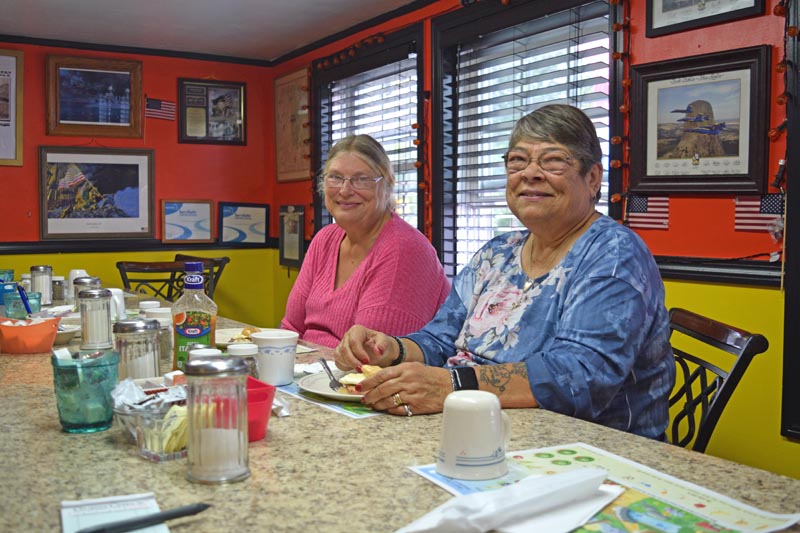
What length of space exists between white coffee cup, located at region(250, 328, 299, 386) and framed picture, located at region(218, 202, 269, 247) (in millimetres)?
4241

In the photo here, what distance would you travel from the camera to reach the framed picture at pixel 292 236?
5.49 meters

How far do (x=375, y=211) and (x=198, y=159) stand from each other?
3.33 meters

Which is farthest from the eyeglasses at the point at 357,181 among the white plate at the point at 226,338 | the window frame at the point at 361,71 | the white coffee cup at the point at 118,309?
the window frame at the point at 361,71

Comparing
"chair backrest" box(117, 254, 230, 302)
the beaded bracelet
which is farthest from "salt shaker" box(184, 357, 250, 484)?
"chair backrest" box(117, 254, 230, 302)

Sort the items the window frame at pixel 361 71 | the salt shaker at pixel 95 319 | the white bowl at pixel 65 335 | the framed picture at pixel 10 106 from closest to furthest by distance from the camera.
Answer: the salt shaker at pixel 95 319 → the white bowl at pixel 65 335 → the window frame at pixel 361 71 → the framed picture at pixel 10 106

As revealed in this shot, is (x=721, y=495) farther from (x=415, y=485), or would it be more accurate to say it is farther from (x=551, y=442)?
(x=415, y=485)

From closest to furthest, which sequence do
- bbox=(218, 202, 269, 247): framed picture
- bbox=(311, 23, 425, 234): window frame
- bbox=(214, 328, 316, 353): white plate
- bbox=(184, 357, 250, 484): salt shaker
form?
bbox=(184, 357, 250, 484): salt shaker → bbox=(214, 328, 316, 353): white plate → bbox=(311, 23, 425, 234): window frame → bbox=(218, 202, 269, 247): framed picture

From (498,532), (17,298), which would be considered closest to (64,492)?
(498,532)

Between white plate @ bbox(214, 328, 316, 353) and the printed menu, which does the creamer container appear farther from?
the printed menu

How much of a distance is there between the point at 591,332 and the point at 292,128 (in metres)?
4.40

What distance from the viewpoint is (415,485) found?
99cm

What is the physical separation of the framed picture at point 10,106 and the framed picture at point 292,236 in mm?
1830

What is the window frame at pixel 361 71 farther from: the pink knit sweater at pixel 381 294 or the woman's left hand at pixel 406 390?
the woman's left hand at pixel 406 390

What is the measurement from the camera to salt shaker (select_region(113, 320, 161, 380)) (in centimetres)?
150
